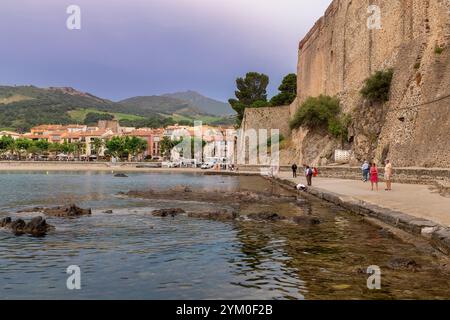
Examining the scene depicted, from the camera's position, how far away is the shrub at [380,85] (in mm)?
35062

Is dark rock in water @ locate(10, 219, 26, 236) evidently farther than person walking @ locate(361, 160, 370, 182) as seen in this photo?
No

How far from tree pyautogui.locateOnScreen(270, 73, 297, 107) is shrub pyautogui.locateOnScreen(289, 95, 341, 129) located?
29.7m

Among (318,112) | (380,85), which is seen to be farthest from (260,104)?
(380,85)

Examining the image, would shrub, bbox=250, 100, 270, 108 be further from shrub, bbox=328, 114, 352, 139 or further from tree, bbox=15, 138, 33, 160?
tree, bbox=15, 138, 33, 160

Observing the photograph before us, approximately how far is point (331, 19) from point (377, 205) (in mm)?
39818

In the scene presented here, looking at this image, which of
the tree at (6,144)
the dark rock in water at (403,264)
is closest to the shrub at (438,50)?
the dark rock in water at (403,264)

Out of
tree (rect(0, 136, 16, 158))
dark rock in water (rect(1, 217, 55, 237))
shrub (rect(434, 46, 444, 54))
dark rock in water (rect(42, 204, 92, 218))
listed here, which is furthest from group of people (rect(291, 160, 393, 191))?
Result: tree (rect(0, 136, 16, 158))

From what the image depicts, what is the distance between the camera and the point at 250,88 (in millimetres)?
89812

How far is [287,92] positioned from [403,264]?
76646 mm

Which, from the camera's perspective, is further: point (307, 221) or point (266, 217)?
point (266, 217)

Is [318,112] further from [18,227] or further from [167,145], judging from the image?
[167,145]

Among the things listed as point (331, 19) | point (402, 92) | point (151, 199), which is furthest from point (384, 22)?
point (151, 199)

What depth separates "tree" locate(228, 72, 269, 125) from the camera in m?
88.9

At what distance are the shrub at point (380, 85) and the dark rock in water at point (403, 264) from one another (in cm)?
2817
